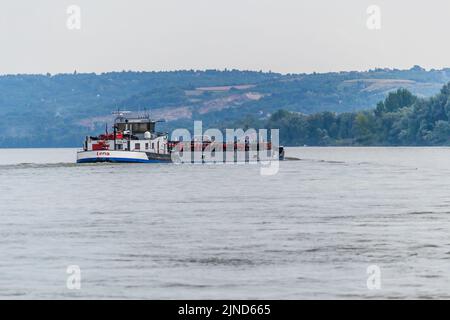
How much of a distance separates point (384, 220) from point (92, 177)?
53.3 metres

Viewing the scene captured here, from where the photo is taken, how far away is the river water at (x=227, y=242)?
36938 mm

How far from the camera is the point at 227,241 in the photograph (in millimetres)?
48312

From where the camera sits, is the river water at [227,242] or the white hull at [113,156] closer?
the river water at [227,242]

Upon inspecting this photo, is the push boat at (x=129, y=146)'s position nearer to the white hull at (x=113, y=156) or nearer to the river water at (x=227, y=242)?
the white hull at (x=113, y=156)

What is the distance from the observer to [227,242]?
47.9 meters

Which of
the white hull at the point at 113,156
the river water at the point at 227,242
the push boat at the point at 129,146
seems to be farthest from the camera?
the push boat at the point at 129,146

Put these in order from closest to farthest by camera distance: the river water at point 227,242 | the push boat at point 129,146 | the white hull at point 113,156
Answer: the river water at point 227,242 → the white hull at point 113,156 → the push boat at point 129,146

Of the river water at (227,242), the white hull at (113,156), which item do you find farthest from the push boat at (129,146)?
the river water at (227,242)

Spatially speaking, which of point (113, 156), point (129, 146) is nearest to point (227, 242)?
point (113, 156)

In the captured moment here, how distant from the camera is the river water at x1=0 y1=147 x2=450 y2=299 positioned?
121 ft

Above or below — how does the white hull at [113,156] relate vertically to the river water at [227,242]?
below

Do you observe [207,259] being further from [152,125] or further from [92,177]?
[152,125]

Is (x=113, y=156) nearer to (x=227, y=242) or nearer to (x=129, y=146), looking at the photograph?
(x=129, y=146)
